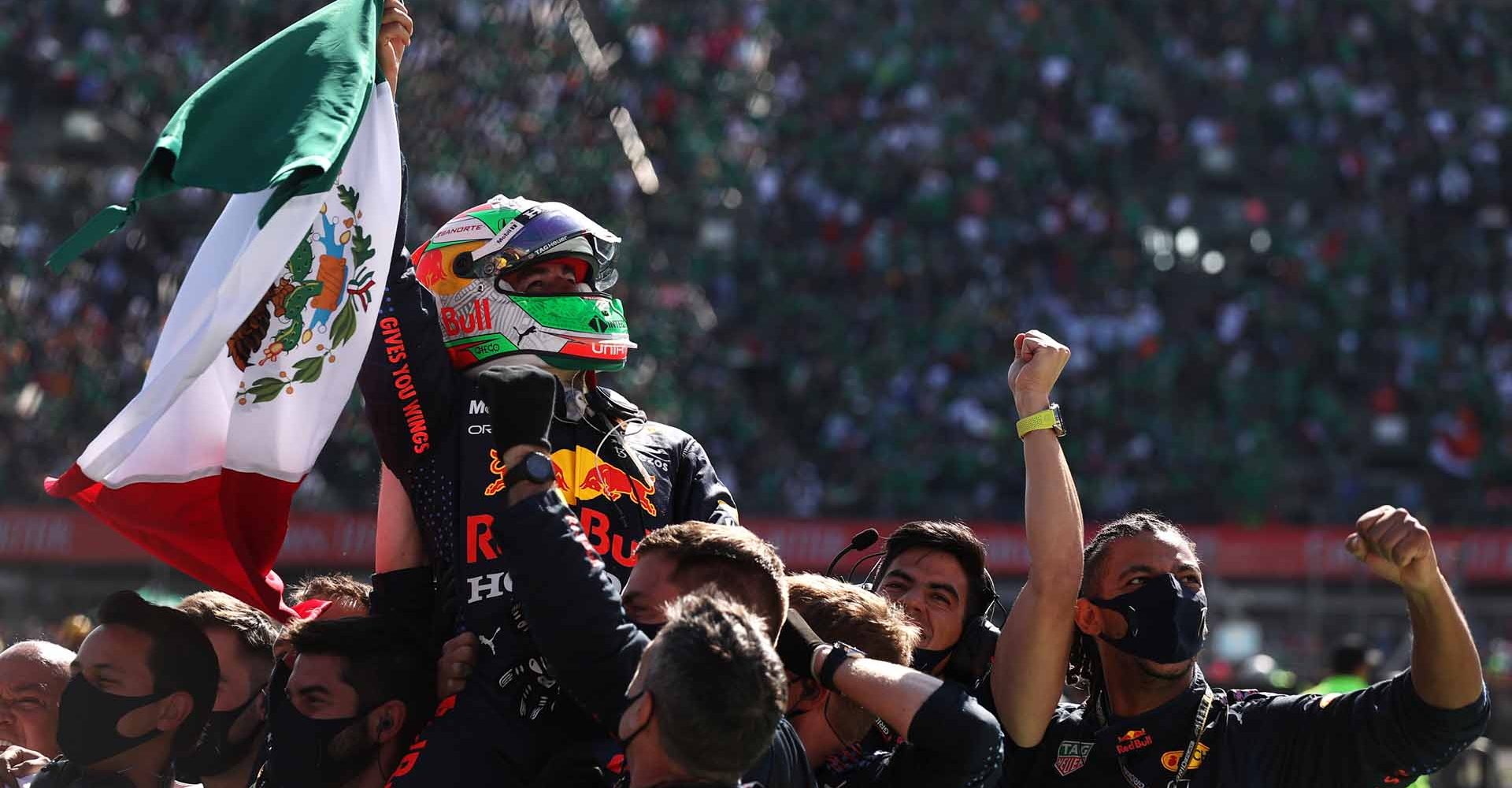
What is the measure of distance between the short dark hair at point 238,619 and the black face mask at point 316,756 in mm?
746

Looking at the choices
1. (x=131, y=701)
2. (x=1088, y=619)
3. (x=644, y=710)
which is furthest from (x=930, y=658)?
(x=131, y=701)

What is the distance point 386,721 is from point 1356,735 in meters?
2.11

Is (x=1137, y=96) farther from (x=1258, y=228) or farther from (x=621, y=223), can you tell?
(x=621, y=223)

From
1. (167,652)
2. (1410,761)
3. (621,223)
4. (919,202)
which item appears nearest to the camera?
(1410,761)

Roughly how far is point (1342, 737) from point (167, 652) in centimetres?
271

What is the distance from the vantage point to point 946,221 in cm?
2095

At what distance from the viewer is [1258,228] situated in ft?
69.6

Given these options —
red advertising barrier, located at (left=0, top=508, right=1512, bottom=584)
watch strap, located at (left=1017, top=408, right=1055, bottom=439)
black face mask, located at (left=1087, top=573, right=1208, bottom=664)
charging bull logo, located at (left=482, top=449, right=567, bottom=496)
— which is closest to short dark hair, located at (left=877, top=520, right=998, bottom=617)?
black face mask, located at (left=1087, top=573, right=1208, bottom=664)

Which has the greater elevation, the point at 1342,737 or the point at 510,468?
the point at 510,468

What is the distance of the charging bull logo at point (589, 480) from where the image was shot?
3.87 metres

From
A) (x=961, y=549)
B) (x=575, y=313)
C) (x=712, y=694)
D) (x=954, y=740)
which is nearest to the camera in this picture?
(x=712, y=694)

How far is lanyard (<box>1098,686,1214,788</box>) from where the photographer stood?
397 cm

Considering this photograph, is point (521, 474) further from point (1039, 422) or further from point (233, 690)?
point (233, 690)

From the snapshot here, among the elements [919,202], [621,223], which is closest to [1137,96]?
[919,202]
